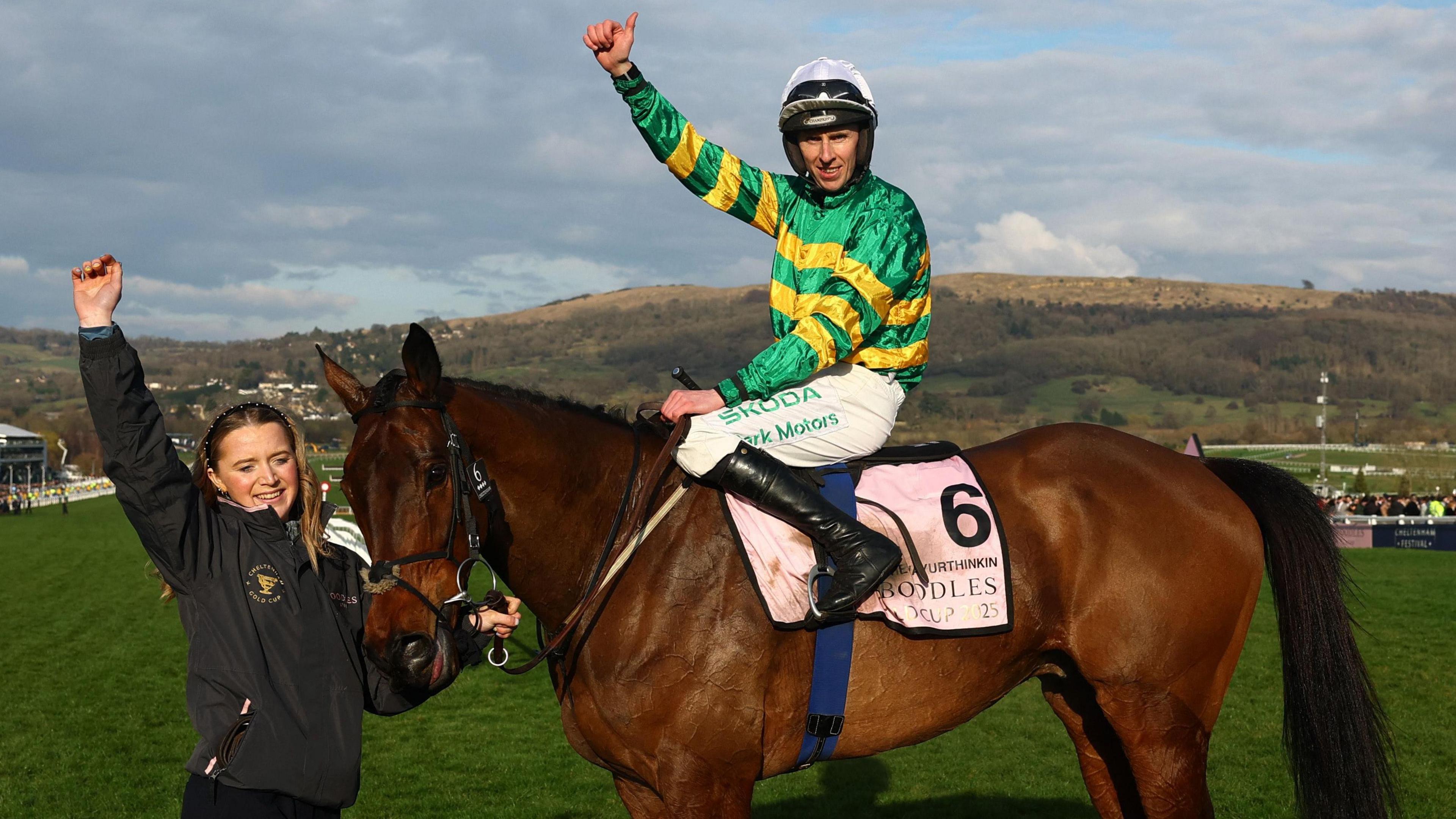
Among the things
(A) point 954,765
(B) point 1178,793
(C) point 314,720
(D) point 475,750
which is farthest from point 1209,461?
(D) point 475,750

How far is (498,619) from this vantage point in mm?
2916

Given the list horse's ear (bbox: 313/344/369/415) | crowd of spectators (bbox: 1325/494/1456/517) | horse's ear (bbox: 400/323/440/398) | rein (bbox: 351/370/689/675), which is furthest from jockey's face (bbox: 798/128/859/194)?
crowd of spectators (bbox: 1325/494/1456/517)

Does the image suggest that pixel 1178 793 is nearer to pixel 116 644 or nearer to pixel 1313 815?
pixel 1313 815

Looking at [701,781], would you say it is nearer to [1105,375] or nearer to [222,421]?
[222,421]

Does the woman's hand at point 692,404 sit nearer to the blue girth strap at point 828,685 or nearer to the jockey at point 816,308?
the jockey at point 816,308

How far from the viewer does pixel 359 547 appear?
46.3ft

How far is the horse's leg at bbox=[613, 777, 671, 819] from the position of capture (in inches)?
121

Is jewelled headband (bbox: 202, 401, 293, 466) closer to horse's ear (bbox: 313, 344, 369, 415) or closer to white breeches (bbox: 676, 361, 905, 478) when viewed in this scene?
horse's ear (bbox: 313, 344, 369, 415)

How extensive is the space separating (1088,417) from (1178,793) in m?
136

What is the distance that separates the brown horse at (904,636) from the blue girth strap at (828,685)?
0.13 ft

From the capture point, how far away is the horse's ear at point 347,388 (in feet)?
9.26

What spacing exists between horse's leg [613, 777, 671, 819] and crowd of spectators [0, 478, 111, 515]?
37302 mm

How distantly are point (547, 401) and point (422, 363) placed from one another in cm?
55

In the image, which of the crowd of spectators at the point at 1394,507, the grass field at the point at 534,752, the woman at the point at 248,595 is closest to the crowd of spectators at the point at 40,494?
the grass field at the point at 534,752
